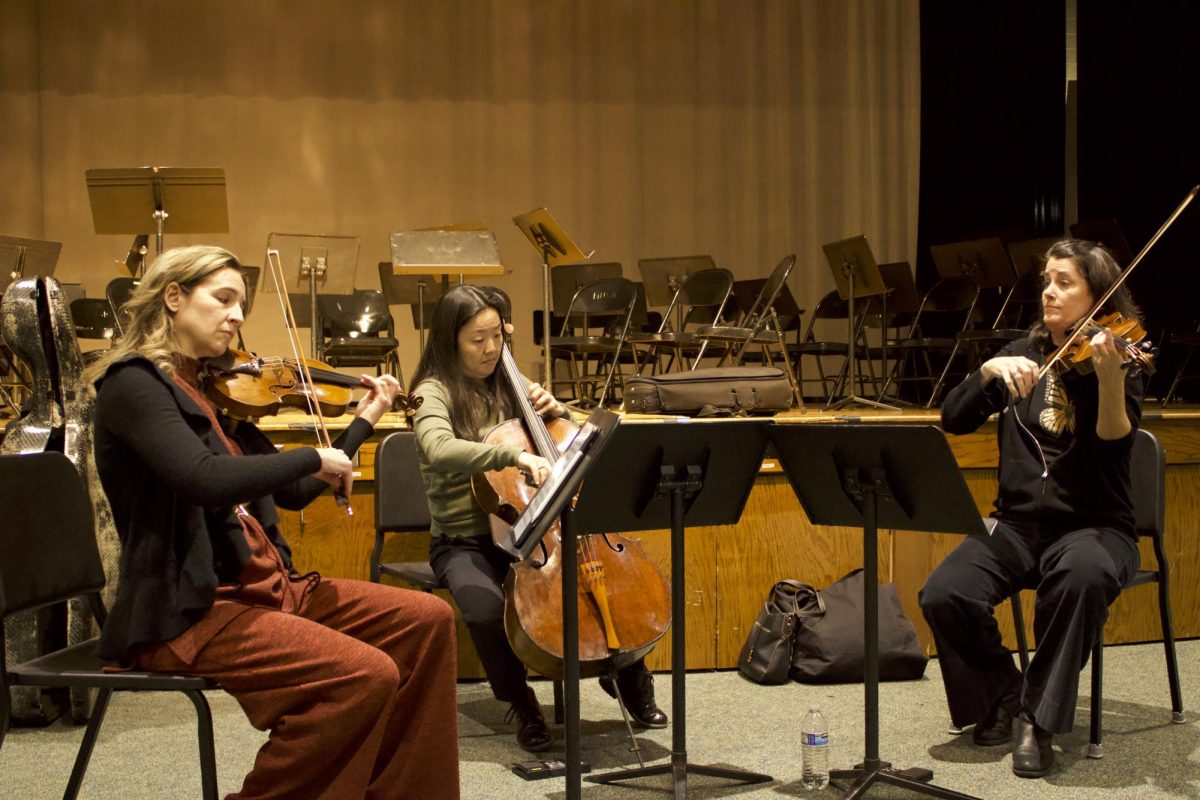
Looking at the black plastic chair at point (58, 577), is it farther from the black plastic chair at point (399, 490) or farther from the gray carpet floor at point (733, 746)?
the black plastic chair at point (399, 490)

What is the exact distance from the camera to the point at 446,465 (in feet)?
9.27

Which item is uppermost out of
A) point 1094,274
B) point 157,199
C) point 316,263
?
point 157,199

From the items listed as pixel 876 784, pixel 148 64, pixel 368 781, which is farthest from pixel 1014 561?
pixel 148 64

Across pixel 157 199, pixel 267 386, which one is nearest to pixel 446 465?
pixel 267 386

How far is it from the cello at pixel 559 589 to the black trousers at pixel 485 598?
16 centimetres

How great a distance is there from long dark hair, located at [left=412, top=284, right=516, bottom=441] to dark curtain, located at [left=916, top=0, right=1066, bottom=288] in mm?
4971

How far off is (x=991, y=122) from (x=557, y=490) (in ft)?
21.8

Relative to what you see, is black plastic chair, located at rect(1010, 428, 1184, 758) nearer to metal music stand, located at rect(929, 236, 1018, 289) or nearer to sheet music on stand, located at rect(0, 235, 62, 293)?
metal music stand, located at rect(929, 236, 1018, 289)

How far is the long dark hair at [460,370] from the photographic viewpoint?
9.75 ft

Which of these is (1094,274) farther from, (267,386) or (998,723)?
(267,386)

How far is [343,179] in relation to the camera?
8531mm

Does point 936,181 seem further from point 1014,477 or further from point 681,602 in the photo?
point 681,602

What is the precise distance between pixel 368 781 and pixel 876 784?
1187 millimetres

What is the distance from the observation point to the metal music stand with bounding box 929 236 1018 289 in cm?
605
